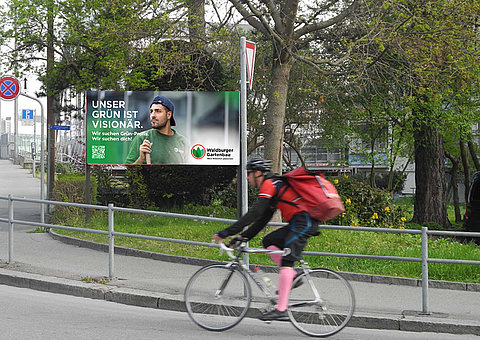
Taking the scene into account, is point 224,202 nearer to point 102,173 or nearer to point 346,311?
point 102,173

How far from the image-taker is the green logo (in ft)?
51.8

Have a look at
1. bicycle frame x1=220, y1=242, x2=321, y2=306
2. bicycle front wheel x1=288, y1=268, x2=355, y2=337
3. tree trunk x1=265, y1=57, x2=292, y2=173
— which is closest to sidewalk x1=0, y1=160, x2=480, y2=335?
bicycle front wheel x1=288, y1=268, x2=355, y2=337

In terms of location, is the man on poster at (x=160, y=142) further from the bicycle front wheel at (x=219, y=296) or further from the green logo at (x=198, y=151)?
the bicycle front wheel at (x=219, y=296)

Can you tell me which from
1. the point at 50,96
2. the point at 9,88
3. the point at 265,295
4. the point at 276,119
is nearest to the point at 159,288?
the point at 265,295

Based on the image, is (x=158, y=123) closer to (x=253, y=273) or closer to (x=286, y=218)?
(x=253, y=273)

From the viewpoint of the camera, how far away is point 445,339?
22.4 ft

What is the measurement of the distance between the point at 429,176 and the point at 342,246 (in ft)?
33.5

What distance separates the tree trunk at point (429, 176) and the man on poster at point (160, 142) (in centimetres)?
908

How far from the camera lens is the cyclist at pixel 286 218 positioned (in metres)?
6.48

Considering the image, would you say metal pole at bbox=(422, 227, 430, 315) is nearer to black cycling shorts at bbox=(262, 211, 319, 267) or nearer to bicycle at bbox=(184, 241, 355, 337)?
bicycle at bbox=(184, 241, 355, 337)

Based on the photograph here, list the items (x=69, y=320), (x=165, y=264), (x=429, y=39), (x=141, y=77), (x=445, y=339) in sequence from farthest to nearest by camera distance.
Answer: (x=141, y=77)
(x=429, y=39)
(x=165, y=264)
(x=69, y=320)
(x=445, y=339)

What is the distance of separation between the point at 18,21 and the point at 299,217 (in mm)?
19073

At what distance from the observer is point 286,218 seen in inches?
259

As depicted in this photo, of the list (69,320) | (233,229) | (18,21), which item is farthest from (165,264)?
(18,21)
